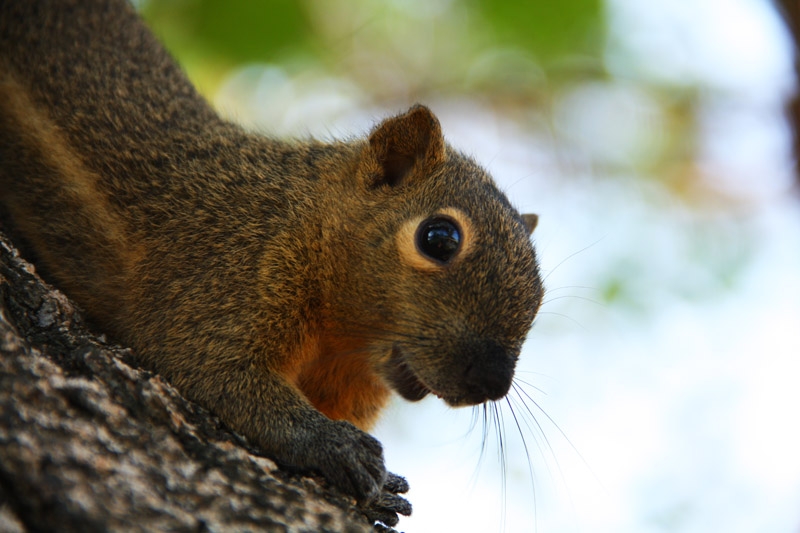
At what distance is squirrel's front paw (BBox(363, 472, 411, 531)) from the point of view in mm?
3799

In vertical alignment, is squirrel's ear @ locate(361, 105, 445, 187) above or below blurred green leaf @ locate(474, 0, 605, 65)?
below

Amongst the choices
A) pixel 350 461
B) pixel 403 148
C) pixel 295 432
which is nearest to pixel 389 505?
pixel 350 461

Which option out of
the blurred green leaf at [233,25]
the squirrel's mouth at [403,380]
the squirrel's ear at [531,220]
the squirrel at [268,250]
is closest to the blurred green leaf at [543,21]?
the blurred green leaf at [233,25]

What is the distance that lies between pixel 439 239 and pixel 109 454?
7.33 feet

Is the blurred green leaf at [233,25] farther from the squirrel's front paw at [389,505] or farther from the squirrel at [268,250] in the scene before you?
the squirrel's front paw at [389,505]

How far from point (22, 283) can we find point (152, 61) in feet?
8.53

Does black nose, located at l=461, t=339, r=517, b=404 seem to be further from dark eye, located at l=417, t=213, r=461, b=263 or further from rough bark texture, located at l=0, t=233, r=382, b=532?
rough bark texture, located at l=0, t=233, r=382, b=532

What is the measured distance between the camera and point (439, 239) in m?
4.48

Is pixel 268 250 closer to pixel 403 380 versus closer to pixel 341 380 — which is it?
pixel 341 380

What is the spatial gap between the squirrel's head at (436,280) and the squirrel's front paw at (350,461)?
1.94 ft

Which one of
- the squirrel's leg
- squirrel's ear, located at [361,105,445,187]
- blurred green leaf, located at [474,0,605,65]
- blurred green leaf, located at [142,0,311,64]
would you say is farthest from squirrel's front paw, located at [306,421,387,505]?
blurred green leaf, located at [474,0,605,65]

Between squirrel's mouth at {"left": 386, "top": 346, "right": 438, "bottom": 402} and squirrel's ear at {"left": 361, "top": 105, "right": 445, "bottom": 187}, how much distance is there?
3.82ft

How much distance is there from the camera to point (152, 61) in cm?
585

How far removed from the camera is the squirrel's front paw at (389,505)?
12.5 feet
